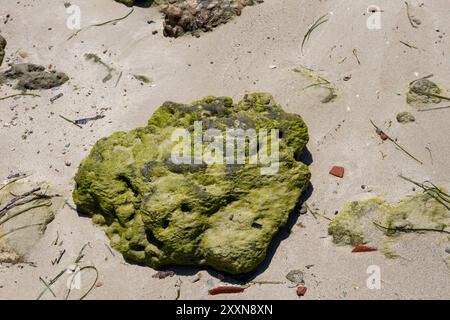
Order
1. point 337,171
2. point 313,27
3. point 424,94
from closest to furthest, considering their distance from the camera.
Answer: point 337,171
point 424,94
point 313,27

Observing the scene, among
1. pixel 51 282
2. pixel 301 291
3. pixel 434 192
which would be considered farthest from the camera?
pixel 434 192

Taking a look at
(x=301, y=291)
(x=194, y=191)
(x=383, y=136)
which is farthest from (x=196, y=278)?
(x=383, y=136)

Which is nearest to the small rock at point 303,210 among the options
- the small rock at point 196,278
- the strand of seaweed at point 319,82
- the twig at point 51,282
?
the small rock at point 196,278

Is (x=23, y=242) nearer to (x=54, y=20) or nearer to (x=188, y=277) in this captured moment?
(x=188, y=277)

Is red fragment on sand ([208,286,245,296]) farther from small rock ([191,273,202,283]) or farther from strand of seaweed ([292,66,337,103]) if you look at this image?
strand of seaweed ([292,66,337,103])

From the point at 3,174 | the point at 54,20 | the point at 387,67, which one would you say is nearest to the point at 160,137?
the point at 3,174

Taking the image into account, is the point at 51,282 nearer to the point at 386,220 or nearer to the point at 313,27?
the point at 386,220
